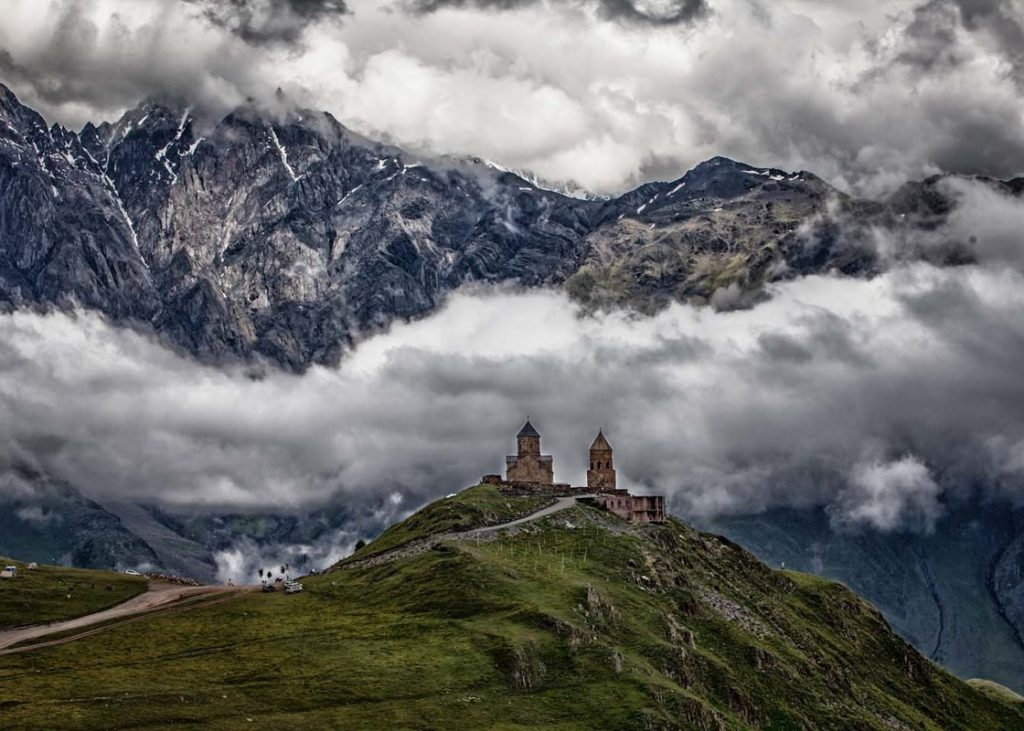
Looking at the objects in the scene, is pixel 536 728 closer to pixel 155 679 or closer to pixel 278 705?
pixel 278 705

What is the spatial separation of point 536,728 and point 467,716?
37.1ft

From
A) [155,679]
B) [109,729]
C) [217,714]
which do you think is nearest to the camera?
[109,729]

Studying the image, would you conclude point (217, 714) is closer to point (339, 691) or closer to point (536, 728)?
point (339, 691)

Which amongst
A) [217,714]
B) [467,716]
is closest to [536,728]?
[467,716]

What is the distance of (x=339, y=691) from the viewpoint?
199 m

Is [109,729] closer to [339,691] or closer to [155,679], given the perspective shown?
[155,679]

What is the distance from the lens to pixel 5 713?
172250 millimetres

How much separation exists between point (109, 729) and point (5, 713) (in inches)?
590

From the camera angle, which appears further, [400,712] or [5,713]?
[400,712]

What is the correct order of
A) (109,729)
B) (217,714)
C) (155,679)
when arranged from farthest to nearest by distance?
(155,679) < (217,714) < (109,729)

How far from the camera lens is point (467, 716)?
19800 centimetres

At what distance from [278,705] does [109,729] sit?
92.8 ft

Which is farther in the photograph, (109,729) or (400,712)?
(400,712)

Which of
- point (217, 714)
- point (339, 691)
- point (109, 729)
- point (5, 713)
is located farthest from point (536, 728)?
point (5, 713)
